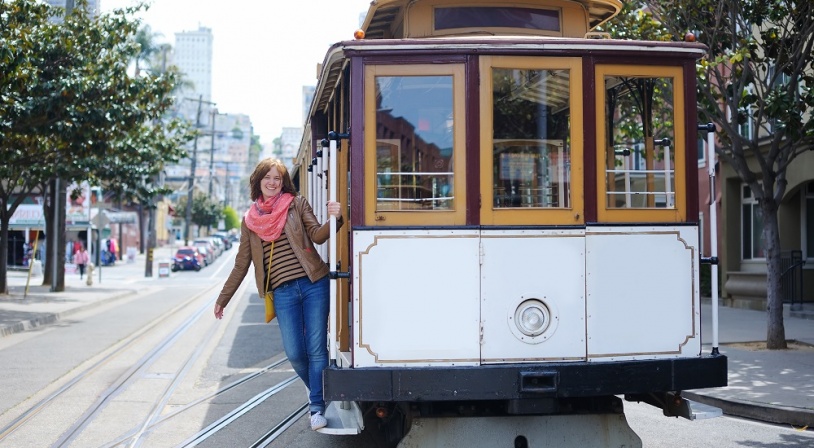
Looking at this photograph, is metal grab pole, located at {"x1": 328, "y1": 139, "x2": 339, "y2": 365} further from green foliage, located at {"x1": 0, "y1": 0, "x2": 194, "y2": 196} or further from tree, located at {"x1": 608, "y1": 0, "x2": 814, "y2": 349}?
green foliage, located at {"x1": 0, "y1": 0, "x2": 194, "y2": 196}

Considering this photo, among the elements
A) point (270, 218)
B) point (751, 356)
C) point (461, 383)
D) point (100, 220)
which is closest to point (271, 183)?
point (270, 218)

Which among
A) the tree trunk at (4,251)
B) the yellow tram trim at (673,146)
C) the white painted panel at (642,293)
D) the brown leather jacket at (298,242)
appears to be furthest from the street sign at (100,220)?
the white painted panel at (642,293)

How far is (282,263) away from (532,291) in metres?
1.71

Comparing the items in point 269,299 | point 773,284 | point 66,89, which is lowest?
point 773,284

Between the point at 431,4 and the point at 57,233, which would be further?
the point at 57,233

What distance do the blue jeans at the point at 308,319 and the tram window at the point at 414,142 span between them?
2.99ft

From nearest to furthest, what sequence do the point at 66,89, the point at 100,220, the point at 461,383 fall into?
1. the point at 461,383
2. the point at 66,89
3. the point at 100,220

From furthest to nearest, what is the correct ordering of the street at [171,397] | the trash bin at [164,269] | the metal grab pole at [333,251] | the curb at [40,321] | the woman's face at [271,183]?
1. the trash bin at [164,269]
2. the curb at [40,321]
3. the street at [171,397]
4. the woman's face at [271,183]
5. the metal grab pole at [333,251]

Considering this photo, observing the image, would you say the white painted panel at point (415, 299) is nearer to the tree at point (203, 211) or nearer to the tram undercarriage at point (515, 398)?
the tram undercarriage at point (515, 398)

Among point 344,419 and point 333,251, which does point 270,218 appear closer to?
point 333,251

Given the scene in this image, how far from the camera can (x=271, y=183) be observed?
21.7 feet

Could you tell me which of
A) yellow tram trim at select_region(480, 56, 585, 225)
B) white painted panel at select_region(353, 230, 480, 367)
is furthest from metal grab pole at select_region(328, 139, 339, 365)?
yellow tram trim at select_region(480, 56, 585, 225)

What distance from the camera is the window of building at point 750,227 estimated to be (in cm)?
2239

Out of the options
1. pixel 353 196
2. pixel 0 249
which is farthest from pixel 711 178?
pixel 0 249
